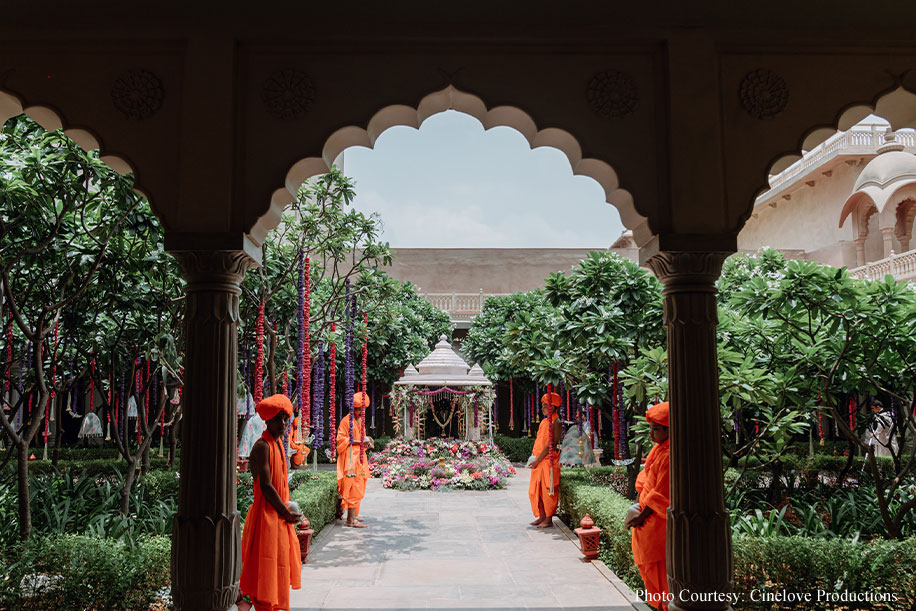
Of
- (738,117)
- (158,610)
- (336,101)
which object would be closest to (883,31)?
(738,117)

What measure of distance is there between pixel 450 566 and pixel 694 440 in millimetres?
4535

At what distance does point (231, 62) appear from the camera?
14.4ft

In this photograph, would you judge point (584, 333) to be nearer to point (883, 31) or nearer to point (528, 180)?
point (883, 31)

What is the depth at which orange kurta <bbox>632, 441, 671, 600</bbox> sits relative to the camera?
192 inches

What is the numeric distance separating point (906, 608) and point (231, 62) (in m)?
5.80

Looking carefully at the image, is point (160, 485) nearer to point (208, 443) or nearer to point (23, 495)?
point (23, 495)

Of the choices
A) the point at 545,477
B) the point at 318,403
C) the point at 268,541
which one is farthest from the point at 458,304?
the point at 268,541

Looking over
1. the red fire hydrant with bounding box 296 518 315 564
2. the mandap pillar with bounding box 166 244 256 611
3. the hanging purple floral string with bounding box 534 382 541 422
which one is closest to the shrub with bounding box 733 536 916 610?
the mandap pillar with bounding box 166 244 256 611

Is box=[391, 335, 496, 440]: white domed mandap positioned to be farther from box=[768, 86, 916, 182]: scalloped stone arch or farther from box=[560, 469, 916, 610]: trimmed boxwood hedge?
box=[768, 86, 916, 182]: scalloped stone arch

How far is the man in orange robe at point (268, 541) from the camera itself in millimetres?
4898

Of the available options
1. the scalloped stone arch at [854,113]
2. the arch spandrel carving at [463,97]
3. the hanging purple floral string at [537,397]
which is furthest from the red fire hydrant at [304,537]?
the hanging purple floral string at [537,397]

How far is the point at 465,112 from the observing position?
4.76 m

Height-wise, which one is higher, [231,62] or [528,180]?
[528,180]

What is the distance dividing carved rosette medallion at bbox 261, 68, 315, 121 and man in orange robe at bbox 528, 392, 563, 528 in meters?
6.65
